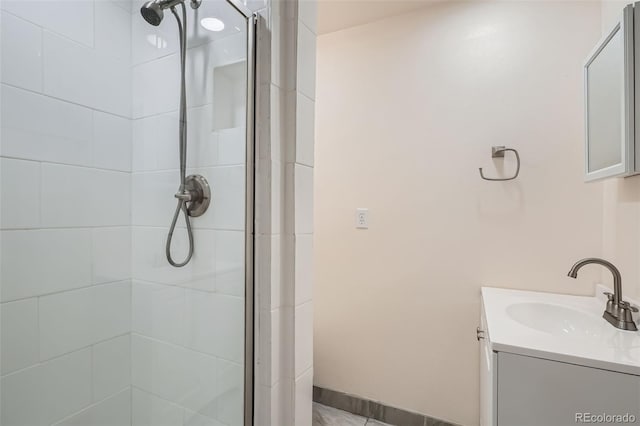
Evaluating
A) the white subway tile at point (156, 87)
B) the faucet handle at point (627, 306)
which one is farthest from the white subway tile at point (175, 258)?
the faucet handle at point (627, 306)

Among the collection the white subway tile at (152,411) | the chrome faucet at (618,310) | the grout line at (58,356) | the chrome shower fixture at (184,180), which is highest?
the chrome shower fixture at (184,180)

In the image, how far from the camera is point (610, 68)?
44.7 inches

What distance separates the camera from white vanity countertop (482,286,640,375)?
85 cm

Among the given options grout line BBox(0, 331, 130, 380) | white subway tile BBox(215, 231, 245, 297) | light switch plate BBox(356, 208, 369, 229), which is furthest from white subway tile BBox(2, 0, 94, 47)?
light switch plate BBox(356, 208, 369, 229)

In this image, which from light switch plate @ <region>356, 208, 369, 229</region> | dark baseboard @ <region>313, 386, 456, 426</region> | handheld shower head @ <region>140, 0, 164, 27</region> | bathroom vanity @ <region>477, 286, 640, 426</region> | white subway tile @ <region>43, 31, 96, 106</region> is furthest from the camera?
light switch plate @ <region>356, 208, 369, 229</region>

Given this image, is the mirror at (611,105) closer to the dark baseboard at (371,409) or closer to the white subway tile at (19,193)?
the dark baseboard at (371,409)

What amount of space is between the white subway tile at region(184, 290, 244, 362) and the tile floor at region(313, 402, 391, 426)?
1.11 m

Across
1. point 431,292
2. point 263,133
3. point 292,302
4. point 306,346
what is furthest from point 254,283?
point 431,292

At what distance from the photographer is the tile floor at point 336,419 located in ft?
5.90

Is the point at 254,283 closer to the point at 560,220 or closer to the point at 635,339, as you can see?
the point at 635,339

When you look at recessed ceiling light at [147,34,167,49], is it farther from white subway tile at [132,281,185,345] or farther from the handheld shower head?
white subway tile at [132,281,185,345]

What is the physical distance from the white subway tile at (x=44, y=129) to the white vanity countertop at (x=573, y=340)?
60.7 inches

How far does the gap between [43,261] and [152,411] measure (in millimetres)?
699

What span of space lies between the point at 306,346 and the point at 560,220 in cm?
136
